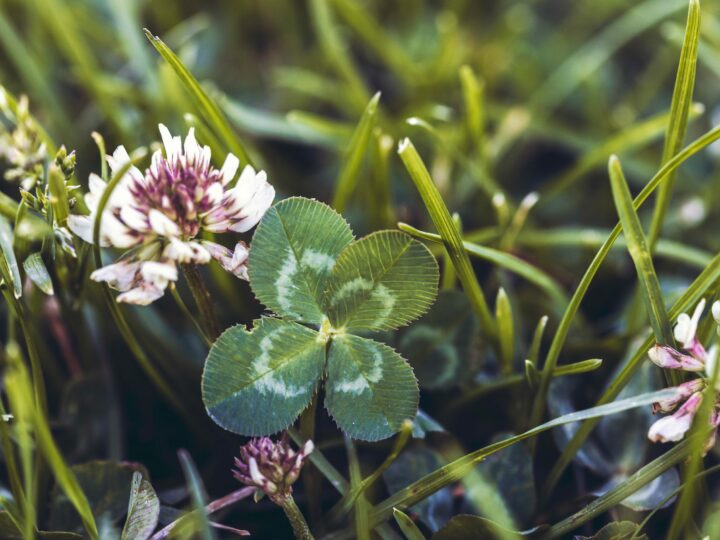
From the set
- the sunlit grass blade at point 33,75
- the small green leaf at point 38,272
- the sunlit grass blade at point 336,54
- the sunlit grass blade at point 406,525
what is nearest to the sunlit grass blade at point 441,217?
the sunlit grass blade at point 406,525

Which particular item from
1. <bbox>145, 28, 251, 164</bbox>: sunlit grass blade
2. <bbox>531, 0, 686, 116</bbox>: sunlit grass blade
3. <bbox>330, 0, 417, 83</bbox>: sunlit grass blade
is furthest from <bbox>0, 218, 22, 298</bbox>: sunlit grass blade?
<bbox>531, 0, 686, 116</bbox>: sunlit grass blade

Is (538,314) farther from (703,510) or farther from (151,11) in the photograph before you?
(151,11)

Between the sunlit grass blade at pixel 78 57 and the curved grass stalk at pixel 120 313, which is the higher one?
the sunlit grass blade at pixel 78 57

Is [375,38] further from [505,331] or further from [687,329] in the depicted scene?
[687,329]

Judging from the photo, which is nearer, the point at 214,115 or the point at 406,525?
the point at 406,525

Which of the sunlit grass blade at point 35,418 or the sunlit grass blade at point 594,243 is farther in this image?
the sunlit grass blade at point 594,243

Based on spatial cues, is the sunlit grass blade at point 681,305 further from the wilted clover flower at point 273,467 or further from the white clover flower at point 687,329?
the wilted clover flower at point 273,467

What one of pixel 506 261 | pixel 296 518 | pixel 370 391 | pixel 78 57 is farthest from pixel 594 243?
pixel 78 57
